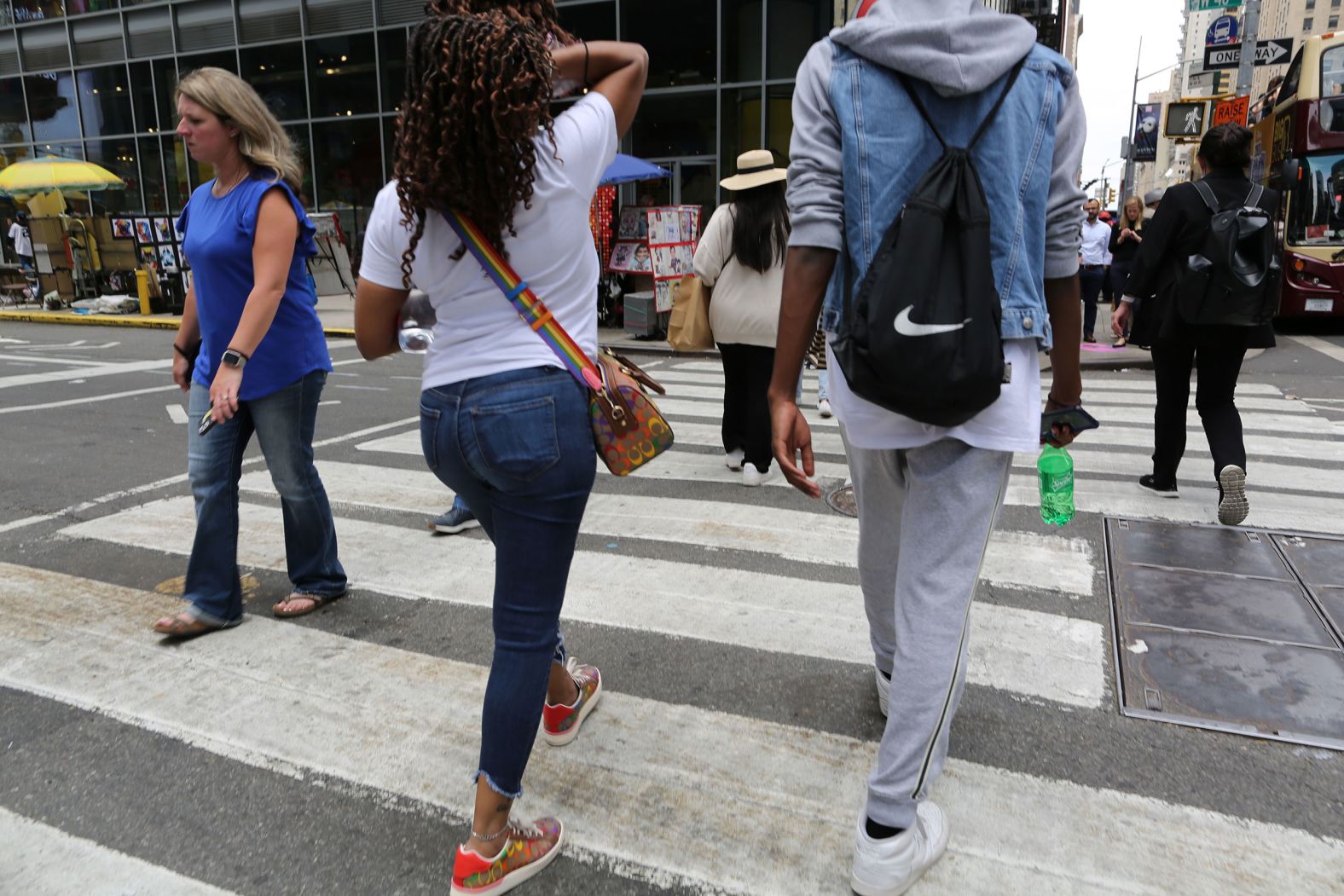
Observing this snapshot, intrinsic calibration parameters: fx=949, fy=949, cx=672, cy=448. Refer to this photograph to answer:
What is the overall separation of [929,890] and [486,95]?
1.98 meters

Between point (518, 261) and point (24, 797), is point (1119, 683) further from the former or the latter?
point (24, 797)

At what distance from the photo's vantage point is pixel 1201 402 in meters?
5.12

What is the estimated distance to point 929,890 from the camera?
2.19m

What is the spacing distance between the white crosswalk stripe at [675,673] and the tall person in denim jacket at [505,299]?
54 cm

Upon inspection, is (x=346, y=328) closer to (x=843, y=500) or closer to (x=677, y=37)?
(x=677, y=37)

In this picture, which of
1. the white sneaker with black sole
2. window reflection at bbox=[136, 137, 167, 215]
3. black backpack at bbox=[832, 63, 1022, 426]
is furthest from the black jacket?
window reflection at bbox=[136, 137, 167, 215]

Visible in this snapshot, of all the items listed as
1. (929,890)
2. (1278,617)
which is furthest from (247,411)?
(1278,617)

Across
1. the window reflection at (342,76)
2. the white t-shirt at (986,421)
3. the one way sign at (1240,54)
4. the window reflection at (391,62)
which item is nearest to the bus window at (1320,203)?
the one way sign at (1240,54)

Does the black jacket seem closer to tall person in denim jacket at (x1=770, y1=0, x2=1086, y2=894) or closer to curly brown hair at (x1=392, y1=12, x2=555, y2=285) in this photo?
tall person in denim jacket at (x1=770, y1=0, x2=1086, y2=894)

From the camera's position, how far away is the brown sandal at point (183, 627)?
361 centimetres

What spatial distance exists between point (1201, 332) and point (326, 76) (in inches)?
823

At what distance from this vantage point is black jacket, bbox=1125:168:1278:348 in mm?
4898

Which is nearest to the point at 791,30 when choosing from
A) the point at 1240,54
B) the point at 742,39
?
the point at 742,39

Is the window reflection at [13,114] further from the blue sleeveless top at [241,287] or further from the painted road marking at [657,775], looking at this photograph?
the painted road marking at [657,775]
